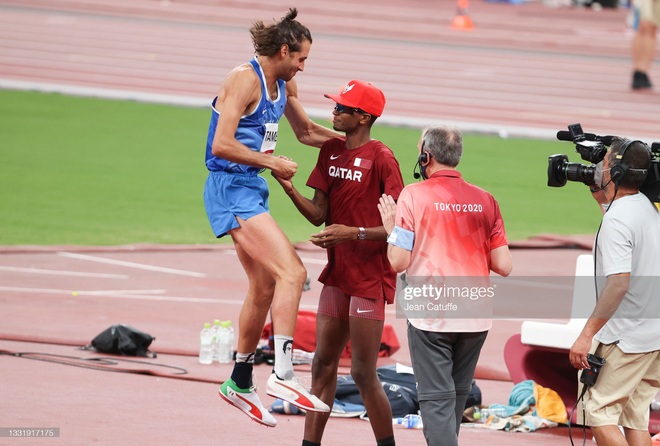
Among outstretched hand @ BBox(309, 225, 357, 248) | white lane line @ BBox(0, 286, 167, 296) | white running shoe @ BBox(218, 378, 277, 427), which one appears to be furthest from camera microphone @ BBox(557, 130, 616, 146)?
white lane line @ BBox(0, 286, 167, 296)

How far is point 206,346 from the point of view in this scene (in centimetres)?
1023

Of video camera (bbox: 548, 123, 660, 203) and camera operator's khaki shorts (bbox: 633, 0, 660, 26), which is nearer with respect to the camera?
video camera (bbox: 548, 123, 660, 203)

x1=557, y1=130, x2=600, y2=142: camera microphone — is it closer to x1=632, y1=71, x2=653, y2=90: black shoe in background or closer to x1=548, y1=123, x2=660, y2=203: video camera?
x1=548, y1=123, x2=660, y2=203: video camera

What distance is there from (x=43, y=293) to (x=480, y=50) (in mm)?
21356

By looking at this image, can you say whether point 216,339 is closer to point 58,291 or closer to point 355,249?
point 58,291

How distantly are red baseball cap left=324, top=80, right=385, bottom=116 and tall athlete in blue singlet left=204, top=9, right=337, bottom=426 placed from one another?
1.07ft

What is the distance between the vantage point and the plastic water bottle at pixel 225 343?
10266 millimetres

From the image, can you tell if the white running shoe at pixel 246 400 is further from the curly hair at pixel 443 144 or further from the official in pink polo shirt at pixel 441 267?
the curly hair at pixel 443 144

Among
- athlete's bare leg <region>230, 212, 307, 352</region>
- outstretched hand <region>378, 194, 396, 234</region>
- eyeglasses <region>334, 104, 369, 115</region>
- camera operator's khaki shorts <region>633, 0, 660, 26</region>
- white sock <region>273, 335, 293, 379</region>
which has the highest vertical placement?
camera operator's khaki shorts <region>633, 0, 660, 26</region>

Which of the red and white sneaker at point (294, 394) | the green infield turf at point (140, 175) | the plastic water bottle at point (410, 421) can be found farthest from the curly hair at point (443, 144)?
the green infield turf at point (140, 175)

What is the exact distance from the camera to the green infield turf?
50.8ft

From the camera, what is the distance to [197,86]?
85.4 ft

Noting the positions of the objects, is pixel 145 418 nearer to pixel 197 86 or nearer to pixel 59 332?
pixel 59 332

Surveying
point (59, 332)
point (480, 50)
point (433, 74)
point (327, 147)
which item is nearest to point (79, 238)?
point (59, 332)
